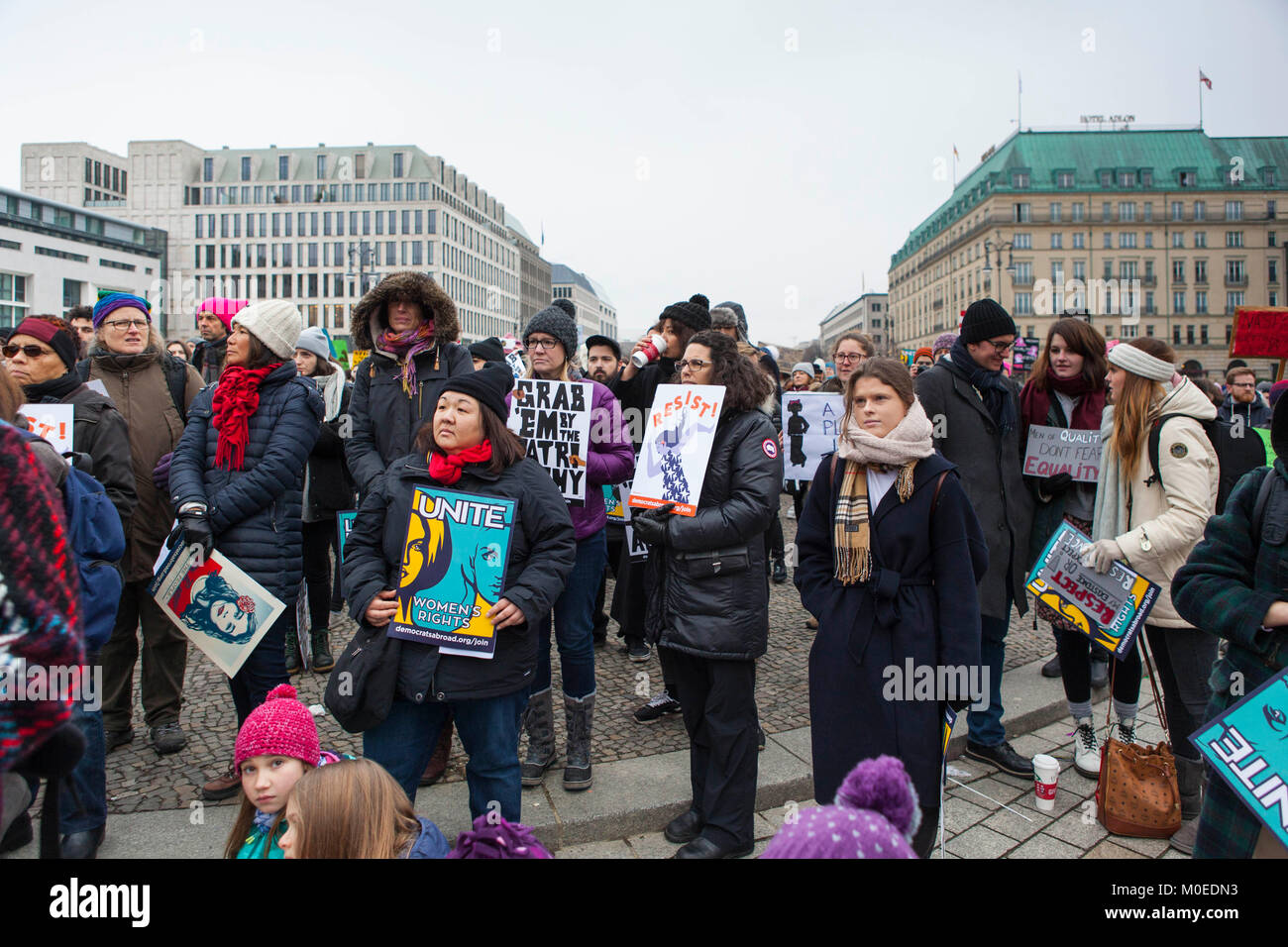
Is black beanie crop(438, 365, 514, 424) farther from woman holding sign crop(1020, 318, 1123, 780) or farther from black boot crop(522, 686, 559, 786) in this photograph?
woman holding sign crop(1020, 318, 1123, 780)

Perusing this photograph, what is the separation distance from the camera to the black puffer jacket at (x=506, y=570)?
2.78 metres

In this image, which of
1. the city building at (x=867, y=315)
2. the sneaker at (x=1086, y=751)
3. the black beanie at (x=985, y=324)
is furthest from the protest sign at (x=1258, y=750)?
the city building at (x=867, y=315)

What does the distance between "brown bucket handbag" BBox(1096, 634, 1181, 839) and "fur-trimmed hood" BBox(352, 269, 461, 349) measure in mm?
3640

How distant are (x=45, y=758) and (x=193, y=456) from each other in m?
2.60

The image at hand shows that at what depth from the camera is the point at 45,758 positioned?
151 centimetres

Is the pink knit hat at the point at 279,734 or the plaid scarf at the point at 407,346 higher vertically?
the plaid scarf at the point at 407,346

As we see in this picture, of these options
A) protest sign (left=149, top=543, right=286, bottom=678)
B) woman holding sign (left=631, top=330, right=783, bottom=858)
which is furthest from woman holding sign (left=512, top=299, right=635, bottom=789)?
protest sign (left=149, top=543, right=286, bottom=678)

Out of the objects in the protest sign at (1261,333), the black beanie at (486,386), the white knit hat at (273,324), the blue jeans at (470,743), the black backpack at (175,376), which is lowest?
the blue jeans at (470,743)

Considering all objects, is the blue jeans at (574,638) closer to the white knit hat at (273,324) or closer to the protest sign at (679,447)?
the protest sign at (679,447)

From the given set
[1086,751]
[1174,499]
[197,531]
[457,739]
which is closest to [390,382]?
[197,531]

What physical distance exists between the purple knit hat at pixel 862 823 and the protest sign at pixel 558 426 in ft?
8.81

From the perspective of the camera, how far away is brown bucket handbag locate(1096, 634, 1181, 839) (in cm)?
342

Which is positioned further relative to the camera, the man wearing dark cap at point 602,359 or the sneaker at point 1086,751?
the man wearing dark cap at point 602,359
